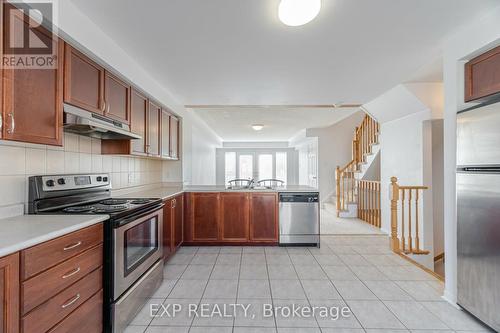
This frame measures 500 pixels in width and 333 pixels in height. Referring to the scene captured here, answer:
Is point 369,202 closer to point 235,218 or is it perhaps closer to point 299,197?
point 299,197

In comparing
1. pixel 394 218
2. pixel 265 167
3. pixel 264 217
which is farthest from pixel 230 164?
pixel 394 218

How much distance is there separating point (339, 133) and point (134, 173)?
19.4ft

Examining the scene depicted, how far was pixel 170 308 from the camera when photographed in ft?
6.80

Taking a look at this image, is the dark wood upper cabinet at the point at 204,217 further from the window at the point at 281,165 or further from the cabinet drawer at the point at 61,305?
the window at the point at 281,165

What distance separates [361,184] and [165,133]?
4.52 m

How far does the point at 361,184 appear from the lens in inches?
222

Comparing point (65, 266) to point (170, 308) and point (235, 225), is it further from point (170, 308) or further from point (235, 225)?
point (235, 225)

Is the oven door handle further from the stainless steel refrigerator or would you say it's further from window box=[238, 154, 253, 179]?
window box=[238, 154, 253, 179]

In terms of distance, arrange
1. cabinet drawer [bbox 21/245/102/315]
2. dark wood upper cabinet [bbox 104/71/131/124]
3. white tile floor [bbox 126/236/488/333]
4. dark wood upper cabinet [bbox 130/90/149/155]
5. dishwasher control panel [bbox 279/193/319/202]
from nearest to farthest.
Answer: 1. cabinet drawer [bbox 21/245/102/315]
2. white tile floor [bbox 126/236/488/333]
3. dark wood upper cabinet [bbox 104/71/131/124]
4. dark wood upper cabinet [bbox 130/90/149/155]
5. dishwasher control panel [bbox 279/193/319/202]

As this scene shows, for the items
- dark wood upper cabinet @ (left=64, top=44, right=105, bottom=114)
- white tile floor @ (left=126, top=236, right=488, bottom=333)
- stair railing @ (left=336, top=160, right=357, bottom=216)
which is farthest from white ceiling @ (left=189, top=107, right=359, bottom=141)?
dark wood upper cabinet @ (left=64, top=44, right=105, bottom=114)

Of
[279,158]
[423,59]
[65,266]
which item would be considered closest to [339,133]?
[279,158]

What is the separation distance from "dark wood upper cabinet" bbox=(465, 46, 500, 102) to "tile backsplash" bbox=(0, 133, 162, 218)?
3.40 metres

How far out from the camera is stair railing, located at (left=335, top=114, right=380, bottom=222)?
5.16 metres

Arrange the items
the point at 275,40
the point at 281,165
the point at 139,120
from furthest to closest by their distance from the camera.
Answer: the point at 281,165
the point at 139,120
the point at 275,40
